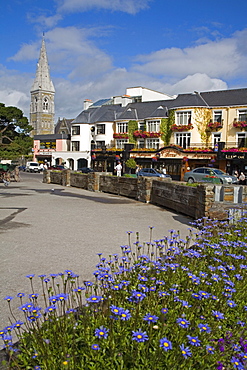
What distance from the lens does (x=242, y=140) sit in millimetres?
45594

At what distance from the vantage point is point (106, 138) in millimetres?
60812

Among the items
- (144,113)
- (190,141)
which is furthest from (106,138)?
(190,141)

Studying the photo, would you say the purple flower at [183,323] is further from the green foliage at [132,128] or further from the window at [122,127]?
the window at [122,127]

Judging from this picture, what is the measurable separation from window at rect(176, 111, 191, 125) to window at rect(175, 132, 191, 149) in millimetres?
1571

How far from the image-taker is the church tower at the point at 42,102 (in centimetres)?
15562

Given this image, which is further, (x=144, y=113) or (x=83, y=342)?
(x=144, y=113)

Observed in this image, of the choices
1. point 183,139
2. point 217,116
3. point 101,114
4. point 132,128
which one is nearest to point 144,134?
point 132,128

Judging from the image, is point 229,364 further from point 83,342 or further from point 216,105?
point 216,105

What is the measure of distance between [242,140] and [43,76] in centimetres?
12859

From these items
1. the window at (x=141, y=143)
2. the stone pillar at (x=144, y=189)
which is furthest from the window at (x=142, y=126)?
the stone pillar at (x=144, y=189)

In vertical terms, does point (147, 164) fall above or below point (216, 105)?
below

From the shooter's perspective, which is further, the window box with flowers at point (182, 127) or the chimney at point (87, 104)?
the chimney at point (87, 104)

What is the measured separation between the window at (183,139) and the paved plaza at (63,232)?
3415cm

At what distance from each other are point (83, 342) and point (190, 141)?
48.0 m
